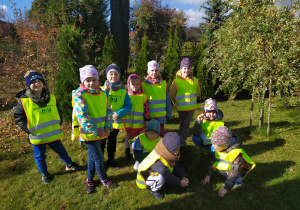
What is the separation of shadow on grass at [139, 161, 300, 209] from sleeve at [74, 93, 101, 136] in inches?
59.3

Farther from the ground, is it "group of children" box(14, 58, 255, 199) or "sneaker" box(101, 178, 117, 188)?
"group of children" box(14, 58, 255, 199)

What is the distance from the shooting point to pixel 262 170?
11.3 ft

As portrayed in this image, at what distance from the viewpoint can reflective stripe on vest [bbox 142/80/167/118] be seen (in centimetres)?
365

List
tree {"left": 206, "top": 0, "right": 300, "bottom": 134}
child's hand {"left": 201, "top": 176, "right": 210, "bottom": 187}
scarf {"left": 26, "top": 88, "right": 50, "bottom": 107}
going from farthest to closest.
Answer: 1. tree {"left": 206, "top": 0, "right": 300, "bottom": 134}
2. child's hand {"left": 201, "top": 176, "right": 210, "bottom": 187}
3. scarf {"left": 26, "top": 88, "right": 50, "bottom": 107}

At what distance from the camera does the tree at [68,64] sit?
4691 millimetres

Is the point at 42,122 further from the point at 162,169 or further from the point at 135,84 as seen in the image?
the point at 162,169

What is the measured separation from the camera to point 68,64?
4832 mm

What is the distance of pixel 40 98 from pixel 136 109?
5.34 feet

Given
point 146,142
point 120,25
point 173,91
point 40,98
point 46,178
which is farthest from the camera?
point 120,25

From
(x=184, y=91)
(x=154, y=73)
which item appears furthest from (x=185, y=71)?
(x=154, y=73)

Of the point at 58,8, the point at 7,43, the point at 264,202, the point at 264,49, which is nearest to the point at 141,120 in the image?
the point at 264,202

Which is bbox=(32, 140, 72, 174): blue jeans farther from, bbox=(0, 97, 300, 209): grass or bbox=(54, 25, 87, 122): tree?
bbox=(54, 25, 87, 122): tree

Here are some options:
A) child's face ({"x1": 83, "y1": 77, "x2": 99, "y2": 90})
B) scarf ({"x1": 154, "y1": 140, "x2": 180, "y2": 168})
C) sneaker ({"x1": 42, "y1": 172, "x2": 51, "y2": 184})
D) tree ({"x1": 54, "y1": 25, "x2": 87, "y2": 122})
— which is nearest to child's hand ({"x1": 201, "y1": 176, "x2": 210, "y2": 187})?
scarf ({"x1": 154, "y1": 140, "x2": 180, "y2": 168})

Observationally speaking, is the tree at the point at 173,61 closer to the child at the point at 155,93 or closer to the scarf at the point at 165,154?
the child at the point at 155,93
